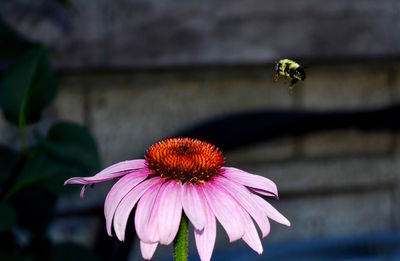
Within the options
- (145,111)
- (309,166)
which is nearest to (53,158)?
(145,111)

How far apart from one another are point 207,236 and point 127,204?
0.07 m

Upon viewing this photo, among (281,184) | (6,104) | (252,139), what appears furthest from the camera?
(281,184)

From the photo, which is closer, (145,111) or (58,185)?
(58,185)

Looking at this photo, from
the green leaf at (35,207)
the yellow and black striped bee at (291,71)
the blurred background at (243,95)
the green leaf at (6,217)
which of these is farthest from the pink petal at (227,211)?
the blurred background at (243,95)

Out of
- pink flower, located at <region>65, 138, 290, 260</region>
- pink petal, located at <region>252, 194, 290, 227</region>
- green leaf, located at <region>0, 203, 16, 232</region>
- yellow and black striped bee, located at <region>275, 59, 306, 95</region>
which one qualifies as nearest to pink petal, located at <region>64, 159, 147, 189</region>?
pink flower, located at <region>65, 138, 290, 260</region>

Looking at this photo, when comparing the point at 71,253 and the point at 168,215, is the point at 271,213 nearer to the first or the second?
the point at 168,215

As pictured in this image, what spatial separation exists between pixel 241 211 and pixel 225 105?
1.76 m

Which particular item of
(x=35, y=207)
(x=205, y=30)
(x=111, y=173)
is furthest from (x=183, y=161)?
(x=205, y=30)

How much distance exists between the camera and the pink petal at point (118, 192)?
60 centimetres

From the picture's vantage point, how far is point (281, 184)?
2430mm

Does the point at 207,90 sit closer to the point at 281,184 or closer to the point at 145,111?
the point at 145,111

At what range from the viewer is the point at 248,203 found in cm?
61

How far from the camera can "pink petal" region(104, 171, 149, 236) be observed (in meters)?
0.60

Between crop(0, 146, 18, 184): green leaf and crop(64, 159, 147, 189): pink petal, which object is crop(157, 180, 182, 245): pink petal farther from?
crop(0, 146, 18, 184): green leaf
